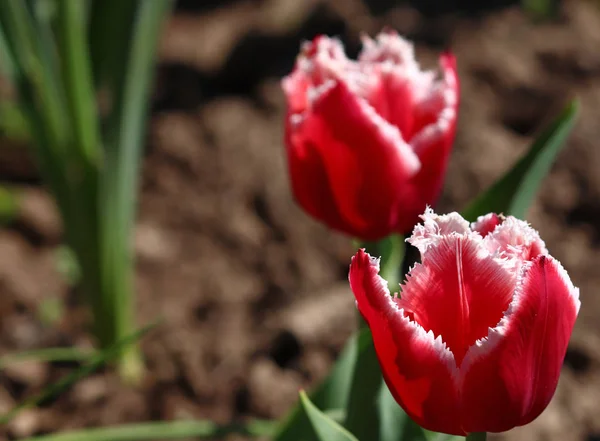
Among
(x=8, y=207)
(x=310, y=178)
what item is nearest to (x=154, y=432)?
(x=310, y=178)

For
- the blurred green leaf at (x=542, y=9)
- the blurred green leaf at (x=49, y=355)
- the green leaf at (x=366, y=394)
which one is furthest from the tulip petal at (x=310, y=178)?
the blurred green leaf at (x=542, y=9)

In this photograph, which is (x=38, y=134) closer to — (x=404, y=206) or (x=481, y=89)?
(x=404, y=206)

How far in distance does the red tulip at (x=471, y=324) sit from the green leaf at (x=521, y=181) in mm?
282

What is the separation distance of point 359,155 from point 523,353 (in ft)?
1.00

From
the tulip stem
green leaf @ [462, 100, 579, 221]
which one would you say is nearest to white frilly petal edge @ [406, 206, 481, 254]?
the tulip stem

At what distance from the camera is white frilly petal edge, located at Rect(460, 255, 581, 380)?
0.59 meters

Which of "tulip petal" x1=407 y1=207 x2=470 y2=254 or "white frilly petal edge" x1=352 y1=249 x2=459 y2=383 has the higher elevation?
"tulip petal" x1=407 y1=207 x2=470 y2=254

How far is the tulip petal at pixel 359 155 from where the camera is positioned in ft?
2.71

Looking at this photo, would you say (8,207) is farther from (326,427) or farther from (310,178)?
(326,427)

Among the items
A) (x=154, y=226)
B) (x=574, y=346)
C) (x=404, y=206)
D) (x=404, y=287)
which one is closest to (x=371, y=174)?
(x=404, y=206)

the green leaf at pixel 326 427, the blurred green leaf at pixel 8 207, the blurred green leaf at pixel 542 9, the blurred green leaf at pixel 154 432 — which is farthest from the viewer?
the blurred green leaf at pixel 542 9

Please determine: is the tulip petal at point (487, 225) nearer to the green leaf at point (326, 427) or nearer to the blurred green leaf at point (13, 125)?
the green leaf at point (326, 427)

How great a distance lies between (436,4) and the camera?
8.58 feet

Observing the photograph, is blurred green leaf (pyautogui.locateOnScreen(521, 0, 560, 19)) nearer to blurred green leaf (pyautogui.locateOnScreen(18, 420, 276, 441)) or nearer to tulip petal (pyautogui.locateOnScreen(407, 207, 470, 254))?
blurred green leaf (pyautogui.locateOnScreen(18, 420, 276, 441))
